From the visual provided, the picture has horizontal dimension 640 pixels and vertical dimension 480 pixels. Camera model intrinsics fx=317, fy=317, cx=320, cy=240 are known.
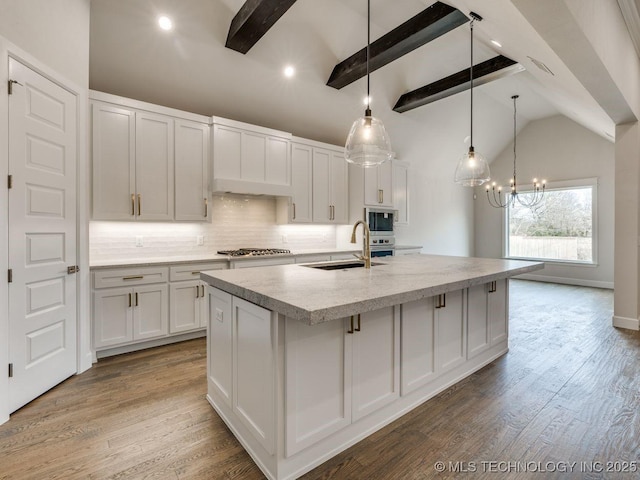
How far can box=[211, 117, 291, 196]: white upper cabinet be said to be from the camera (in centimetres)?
376

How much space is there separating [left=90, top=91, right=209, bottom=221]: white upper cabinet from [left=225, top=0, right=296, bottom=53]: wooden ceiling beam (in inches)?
36.6

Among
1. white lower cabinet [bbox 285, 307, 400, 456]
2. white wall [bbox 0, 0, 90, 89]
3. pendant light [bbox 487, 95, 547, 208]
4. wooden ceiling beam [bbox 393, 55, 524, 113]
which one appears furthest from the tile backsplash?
pendant light [bbox 487, 95, 547, 208]

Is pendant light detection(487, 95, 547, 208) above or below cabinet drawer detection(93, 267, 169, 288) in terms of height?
above

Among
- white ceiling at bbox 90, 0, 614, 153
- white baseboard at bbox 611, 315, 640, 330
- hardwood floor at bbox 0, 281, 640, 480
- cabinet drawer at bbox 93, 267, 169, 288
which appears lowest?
hardwood floor at bbox 0, 281, 640, 480

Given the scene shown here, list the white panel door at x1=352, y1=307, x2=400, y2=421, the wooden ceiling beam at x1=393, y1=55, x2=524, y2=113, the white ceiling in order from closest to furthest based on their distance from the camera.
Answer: the white panel door at x1=352, y1=307, x2=400, y2=421 → the white ceiling → the wooden ceiling beam at x1=393, y1=55, x2=524, y2=113

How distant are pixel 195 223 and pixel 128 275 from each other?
1.06m

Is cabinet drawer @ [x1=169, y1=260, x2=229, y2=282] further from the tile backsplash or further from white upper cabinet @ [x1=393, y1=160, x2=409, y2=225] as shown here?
white upper cabinet @ [x1=393, y1=160, x2=409, y2=225]

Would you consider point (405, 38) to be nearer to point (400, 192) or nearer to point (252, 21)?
point (252, 21)

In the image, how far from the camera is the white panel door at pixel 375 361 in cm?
180

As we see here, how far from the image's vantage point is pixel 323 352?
1642 mm

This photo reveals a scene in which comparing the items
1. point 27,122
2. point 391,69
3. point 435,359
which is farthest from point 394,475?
point 391,69

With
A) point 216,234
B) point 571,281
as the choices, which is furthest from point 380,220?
point 571,281

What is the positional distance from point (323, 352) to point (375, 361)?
0.43m

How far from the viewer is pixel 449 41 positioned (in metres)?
4.16
